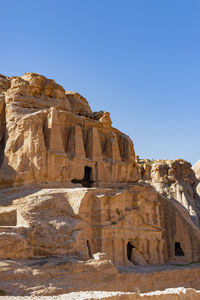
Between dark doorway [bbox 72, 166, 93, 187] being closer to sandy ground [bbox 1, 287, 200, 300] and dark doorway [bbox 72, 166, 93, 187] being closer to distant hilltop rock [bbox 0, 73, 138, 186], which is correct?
distant hilltop rock [bbox 0, 73, 138, 186]

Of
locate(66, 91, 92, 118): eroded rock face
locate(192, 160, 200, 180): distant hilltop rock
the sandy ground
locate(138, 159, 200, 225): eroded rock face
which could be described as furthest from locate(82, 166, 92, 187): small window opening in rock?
locate(192, 160, 200, 180): distant hilltop rock

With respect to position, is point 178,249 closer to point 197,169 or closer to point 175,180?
point 175,180

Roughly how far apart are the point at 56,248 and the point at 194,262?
15042 millimetres

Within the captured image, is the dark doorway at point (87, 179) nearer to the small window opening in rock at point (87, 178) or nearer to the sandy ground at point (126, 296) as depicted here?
the small window opening in rock at point (87, 178)

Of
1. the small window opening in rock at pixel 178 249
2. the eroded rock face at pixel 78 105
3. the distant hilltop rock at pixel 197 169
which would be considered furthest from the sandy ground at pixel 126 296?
the distant hilltop rock at pixel 197 169

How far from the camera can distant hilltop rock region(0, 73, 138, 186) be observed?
3080cm

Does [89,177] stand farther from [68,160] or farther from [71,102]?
[71,102]

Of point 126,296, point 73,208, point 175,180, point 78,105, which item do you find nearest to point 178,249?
point 73,208

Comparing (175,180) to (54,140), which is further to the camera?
(175,180)

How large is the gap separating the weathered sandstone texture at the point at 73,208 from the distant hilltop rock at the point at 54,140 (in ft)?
0.30

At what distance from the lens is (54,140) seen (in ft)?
106

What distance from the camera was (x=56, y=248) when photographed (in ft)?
78.6

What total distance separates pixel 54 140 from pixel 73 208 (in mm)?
7640

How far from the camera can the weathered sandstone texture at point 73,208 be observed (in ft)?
71.9
